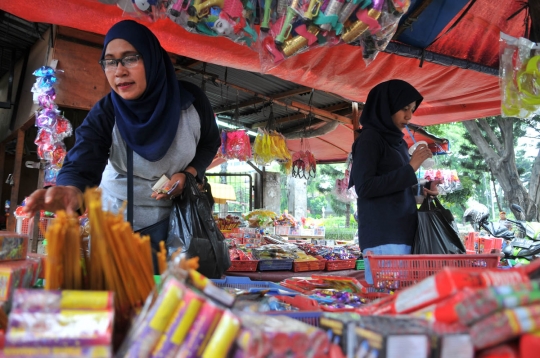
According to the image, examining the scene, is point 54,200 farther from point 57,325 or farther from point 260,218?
point 260,218

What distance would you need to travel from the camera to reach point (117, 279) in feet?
2.78

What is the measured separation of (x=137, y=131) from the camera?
1.89m

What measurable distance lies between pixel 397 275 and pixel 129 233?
112 centimetres

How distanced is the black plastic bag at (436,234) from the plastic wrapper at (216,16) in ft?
4.40

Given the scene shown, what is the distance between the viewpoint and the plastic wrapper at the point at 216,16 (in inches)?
77.2

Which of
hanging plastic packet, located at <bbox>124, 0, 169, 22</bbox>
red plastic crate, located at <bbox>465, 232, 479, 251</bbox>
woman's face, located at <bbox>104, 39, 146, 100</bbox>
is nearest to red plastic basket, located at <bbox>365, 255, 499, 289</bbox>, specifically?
woman's face, located at <bbox>104, 39, 146, 100</bbox>

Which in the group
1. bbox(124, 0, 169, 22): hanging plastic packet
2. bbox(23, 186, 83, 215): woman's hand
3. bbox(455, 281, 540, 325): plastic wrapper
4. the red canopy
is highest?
the red canopy

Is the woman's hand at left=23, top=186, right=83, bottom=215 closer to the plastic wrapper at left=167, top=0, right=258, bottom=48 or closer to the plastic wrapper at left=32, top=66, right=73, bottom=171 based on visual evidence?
the plastic wrapper at left=167, top=0, right=258, bottom=48

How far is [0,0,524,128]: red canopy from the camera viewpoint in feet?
8.89

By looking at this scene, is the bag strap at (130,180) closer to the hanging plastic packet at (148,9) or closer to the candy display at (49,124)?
the hanging plastic packet at (148,9)

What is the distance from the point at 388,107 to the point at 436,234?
787 mm

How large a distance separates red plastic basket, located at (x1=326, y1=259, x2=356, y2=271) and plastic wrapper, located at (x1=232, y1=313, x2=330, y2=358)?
11.6 feet

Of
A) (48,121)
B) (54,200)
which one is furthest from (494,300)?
(48,121)

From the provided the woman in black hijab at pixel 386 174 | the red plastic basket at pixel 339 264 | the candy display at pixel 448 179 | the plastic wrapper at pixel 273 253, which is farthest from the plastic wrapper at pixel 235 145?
the woman in black hijab at pixel 386 174
